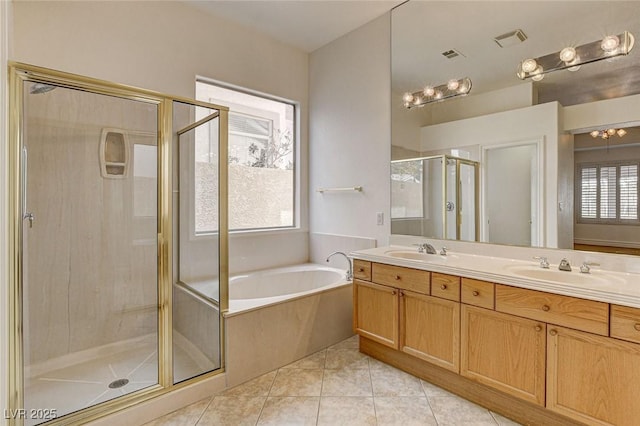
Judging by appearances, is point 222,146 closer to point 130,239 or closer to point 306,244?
point 130,239

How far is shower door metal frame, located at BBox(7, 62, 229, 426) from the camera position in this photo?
147cm

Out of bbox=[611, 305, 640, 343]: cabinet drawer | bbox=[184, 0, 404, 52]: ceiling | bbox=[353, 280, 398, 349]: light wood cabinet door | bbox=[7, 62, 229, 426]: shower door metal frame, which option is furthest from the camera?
bbox=[184, 0, 404, 52]: ceiling

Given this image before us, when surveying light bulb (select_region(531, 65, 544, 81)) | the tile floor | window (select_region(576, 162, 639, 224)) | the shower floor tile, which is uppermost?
light bulb (select_region(531, 65, 544, 81))

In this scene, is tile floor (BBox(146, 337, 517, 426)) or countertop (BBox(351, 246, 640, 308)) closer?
countertop (BBox(351, 246, 640, 308))

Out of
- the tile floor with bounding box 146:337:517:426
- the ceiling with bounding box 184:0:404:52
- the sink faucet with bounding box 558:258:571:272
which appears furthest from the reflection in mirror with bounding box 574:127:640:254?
the ceiling with bounding box 184:0:404:52

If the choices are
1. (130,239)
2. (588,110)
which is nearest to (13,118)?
(130,239)

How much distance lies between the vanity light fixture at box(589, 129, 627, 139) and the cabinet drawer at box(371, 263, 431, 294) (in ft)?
4.26

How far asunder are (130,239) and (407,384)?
220 centimetres

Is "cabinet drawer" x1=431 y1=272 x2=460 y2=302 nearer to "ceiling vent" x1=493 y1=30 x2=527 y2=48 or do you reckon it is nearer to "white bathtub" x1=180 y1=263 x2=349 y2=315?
"white bathtub" x1=180 y1=263 x2=349 y2=315

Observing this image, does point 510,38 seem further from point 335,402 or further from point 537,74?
point 335,402

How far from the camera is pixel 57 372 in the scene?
200 centimetres

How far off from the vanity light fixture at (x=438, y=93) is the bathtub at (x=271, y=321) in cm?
172

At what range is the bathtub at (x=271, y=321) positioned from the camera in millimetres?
2146

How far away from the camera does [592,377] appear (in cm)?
145
